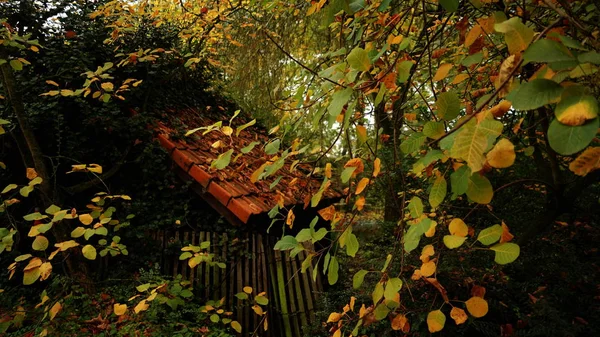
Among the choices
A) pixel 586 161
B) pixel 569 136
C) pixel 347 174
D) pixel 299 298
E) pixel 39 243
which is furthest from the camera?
pixel 299 298

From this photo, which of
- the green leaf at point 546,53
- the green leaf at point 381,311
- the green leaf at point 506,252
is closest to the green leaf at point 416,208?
the green leaf at point 506,252

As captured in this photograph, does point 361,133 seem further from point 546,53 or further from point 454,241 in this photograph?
point 546,53

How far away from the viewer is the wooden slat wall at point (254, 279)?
3982 mm

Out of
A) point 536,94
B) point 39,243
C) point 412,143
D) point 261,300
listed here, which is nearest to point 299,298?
point 261,300

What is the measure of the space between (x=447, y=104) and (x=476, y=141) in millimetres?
253

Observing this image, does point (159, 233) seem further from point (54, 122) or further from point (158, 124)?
point (54, 122)

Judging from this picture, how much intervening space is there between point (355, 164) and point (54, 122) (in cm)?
384

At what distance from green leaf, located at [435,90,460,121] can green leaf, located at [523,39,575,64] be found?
0.26 m

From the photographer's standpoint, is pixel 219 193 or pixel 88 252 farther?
pixel 219 193

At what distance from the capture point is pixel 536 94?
1.87 ft

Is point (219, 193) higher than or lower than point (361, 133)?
higher

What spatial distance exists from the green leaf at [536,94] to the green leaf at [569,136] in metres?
0.04

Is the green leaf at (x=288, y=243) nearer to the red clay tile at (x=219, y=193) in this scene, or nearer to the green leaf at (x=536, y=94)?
the green leaf at (x=536, y=94)

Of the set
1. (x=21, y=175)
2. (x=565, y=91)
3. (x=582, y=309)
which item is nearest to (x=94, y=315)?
(x=21, y=175)
